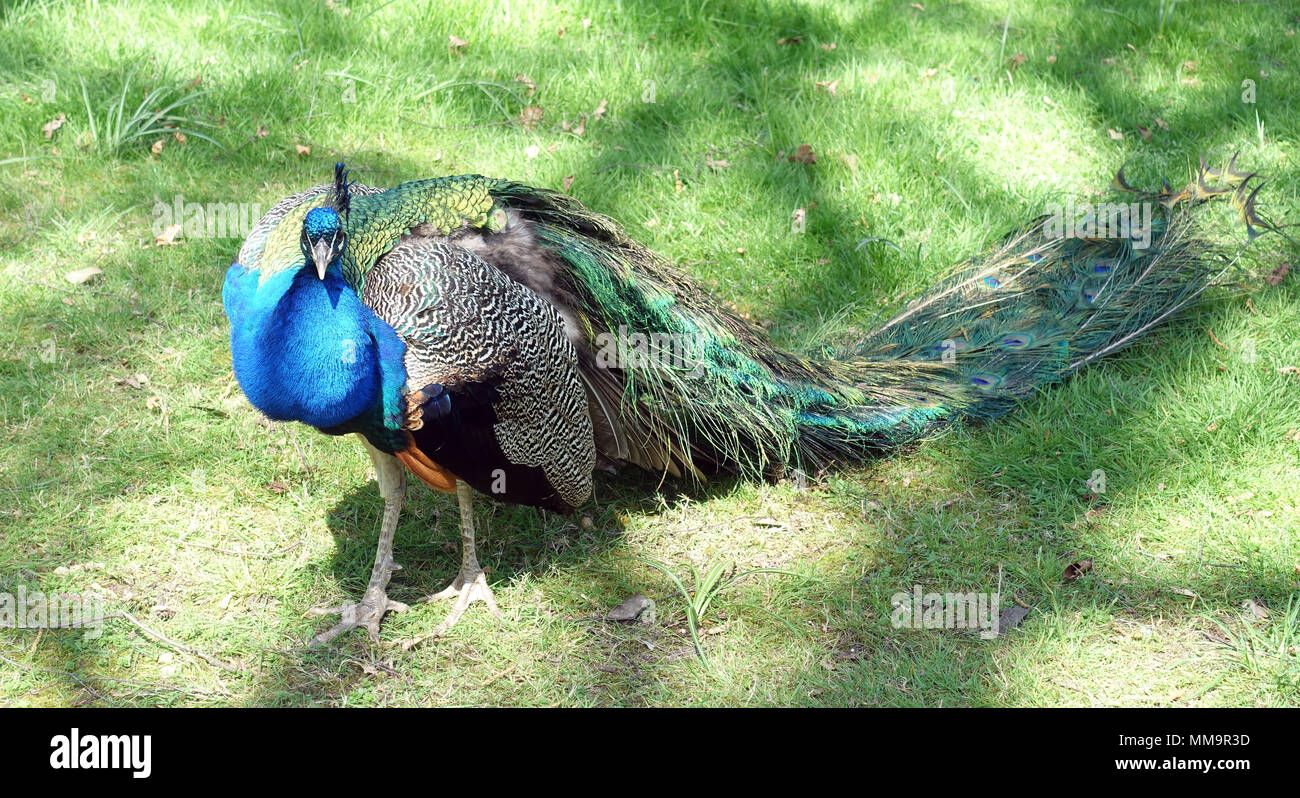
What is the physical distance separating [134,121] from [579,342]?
11.2 feet

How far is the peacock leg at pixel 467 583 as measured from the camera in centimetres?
→ 404

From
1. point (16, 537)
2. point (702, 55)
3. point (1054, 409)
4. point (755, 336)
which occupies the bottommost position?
point (16, 537)

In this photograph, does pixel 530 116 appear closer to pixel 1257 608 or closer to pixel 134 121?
pixel 134 121

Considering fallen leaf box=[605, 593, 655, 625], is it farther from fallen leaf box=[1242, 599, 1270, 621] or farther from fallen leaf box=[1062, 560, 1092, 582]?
fallen leaf box=[1242, 599, 1270, 621]

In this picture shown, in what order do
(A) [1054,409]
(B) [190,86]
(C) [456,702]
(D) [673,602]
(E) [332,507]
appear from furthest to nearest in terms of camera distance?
(B) [190,86]
(A) [1054,409]
(E) [332,507]
(D) [673,602]
(C) [456,702]

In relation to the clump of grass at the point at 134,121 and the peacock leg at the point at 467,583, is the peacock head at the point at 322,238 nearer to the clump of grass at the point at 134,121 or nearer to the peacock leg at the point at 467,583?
the peacock leg at the point at 467,583

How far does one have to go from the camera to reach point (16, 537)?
4.16m

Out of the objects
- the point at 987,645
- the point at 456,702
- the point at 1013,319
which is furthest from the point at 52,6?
the point at 987,645

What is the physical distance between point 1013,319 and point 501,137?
3123 millimetres

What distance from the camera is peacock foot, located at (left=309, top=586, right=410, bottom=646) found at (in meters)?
3.91

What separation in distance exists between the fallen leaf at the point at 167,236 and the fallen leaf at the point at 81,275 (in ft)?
1.06

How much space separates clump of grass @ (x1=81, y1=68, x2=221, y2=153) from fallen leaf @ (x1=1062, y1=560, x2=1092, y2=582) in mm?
4853

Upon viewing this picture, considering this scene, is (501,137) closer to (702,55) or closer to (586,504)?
(702,55)

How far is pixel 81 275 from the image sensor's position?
538cm
